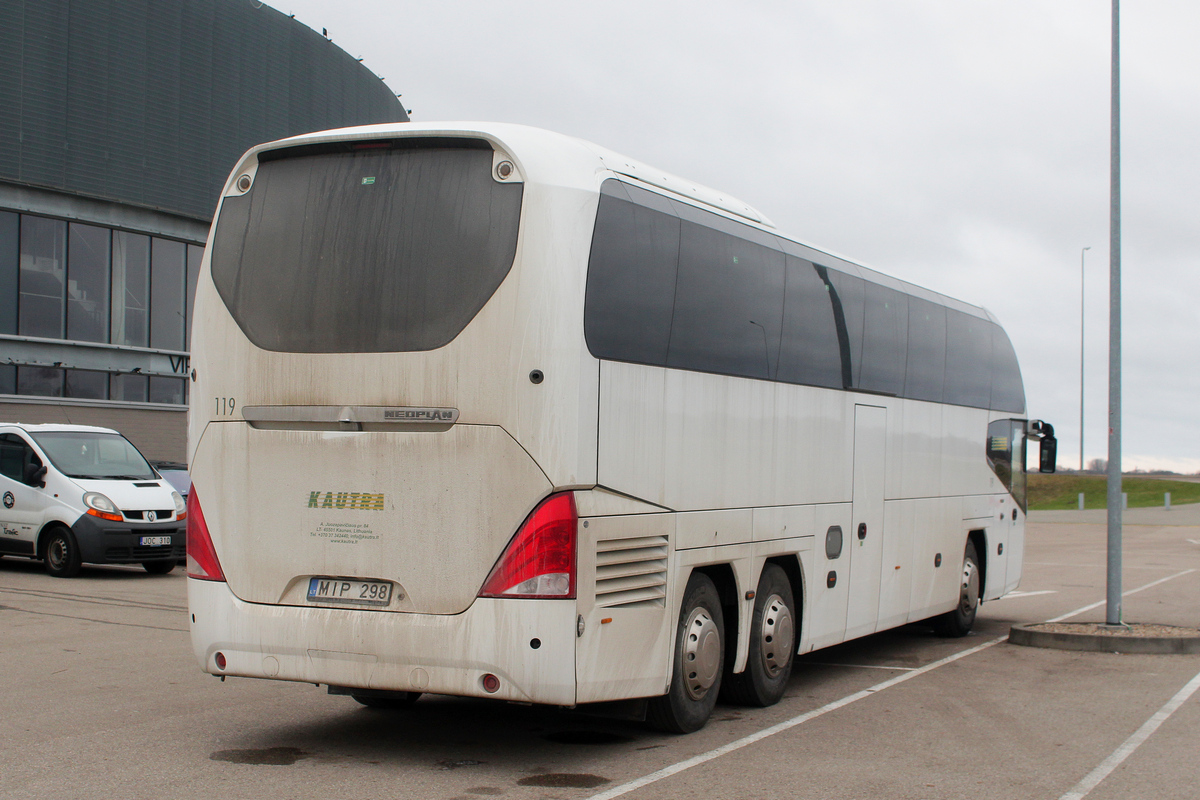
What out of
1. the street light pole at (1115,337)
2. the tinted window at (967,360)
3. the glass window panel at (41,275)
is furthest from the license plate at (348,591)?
the glass window panel at (41,275)

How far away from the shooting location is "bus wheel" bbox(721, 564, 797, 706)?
8727 millimetres

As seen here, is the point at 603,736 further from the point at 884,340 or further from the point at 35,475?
the point at 35,475

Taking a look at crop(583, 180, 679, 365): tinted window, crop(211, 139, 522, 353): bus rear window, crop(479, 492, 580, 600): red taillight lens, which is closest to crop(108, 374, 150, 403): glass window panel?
crop(211, 139, 522, 353): bus rear window

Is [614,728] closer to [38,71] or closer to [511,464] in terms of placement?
[511,464]

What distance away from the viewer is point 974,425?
13602 millimetres

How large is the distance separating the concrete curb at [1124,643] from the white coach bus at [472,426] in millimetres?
5190

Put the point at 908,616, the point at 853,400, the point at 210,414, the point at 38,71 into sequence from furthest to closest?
the point at 38,71, the point at 908,616, the point at 853,400, the point at 210,414

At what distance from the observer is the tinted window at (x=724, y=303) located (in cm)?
779

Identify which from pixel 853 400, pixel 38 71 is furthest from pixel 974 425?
pixel 38 71

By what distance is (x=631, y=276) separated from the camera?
718cm

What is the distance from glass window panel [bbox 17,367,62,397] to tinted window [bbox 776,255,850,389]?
31160 mm

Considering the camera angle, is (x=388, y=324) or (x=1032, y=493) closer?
(x=388, y=324)

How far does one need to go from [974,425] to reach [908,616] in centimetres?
280

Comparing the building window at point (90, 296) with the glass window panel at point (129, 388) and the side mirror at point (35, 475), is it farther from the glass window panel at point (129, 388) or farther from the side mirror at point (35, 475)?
the side mirror at point (35, 475)
